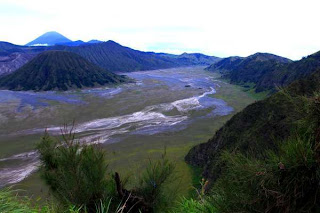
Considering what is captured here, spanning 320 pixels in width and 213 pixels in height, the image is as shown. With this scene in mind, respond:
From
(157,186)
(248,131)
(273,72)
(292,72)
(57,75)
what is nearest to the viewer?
(157,186)

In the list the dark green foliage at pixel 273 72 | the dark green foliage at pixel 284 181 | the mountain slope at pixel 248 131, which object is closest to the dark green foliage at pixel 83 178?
the dark green foliage at pixel 284 181

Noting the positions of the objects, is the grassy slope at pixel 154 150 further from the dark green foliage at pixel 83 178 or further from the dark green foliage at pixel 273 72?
the dark green foliage at pixel 273 72

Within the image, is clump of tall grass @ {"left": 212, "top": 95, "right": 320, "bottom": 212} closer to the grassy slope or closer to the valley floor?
the valley floor

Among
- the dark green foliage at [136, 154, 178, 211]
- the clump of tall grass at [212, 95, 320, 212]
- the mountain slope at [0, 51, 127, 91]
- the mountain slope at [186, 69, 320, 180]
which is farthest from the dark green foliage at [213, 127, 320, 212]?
the mountain slope at [0, 51, 127, 91]

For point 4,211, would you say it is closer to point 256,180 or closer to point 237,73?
point 256,180

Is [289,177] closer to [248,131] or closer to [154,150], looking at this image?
[248,131]

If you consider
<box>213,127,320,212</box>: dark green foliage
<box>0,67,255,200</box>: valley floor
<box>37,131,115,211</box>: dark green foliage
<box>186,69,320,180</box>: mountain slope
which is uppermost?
<box>213,127,320,212</box>: dark green foliage

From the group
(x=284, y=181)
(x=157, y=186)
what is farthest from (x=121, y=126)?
(x=284, y=181)

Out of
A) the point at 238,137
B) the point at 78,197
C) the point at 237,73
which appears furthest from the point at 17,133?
the point at 237,73
